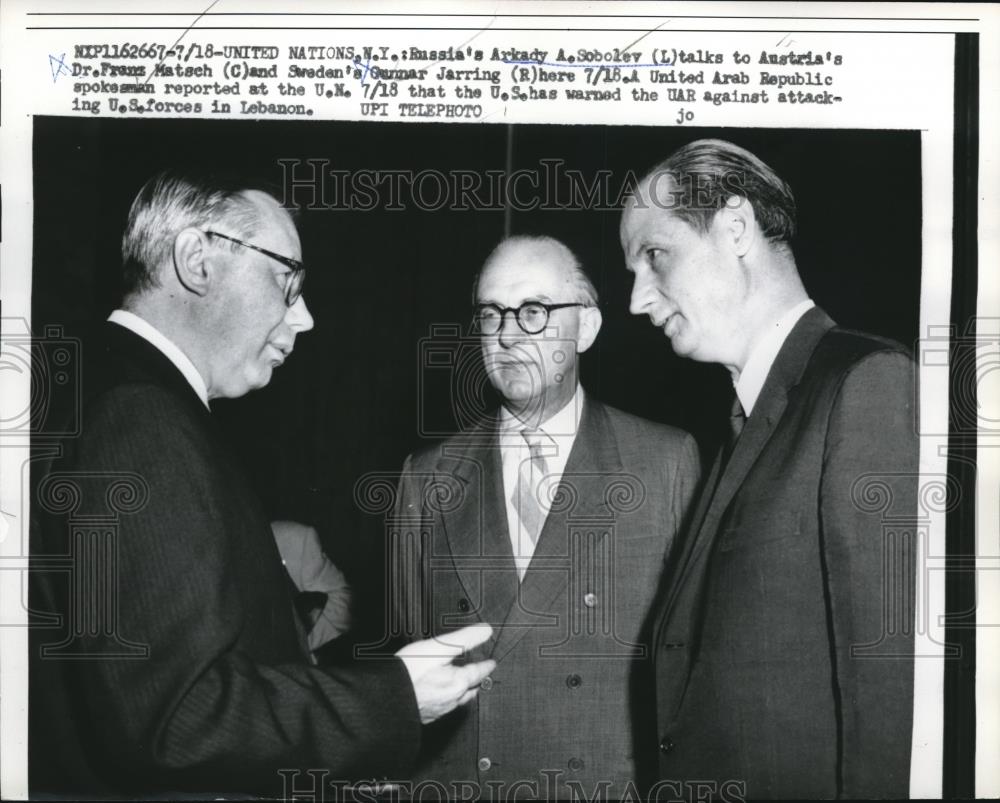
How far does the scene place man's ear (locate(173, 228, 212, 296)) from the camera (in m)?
2.03

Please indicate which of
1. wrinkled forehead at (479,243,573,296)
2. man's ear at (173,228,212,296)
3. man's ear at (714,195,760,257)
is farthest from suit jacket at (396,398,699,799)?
man's ear at (173,228,212,296)

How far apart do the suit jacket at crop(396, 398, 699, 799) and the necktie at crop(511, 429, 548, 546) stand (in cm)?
2

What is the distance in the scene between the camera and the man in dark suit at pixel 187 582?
6.35 feet

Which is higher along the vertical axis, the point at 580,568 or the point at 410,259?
the point at 410,259

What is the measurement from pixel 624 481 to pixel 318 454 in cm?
54

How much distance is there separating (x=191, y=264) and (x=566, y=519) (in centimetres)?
80

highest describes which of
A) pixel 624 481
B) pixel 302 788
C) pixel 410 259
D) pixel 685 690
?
pixel 410 259

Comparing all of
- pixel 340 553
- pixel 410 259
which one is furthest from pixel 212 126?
pixel 340 553

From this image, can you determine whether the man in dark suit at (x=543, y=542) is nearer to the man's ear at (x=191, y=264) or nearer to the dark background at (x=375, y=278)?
the dark background at (x=375, y=278)

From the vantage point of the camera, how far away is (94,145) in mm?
2072

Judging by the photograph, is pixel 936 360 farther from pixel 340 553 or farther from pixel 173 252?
pixel 173 252

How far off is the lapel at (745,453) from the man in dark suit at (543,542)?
0.04 meters

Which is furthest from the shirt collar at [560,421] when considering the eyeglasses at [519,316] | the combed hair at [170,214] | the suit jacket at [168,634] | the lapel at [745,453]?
the combed hair at [170,214]

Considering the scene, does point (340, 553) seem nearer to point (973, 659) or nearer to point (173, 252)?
point (173, 252)
